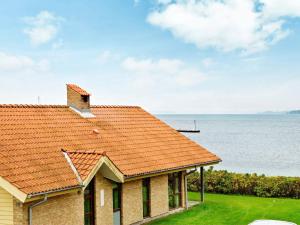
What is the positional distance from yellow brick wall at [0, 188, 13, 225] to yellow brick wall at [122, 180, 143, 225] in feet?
20.8

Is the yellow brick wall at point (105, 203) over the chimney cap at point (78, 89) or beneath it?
beneath

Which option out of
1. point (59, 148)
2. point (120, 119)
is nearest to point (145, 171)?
point (59, 148)

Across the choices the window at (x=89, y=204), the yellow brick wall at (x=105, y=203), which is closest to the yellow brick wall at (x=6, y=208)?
the window at (x=89, y=204)

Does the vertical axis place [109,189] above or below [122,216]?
above

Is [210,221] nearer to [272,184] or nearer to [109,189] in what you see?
[109,189]

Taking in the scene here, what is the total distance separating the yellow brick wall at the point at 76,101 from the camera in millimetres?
23797

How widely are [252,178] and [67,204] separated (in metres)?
16.4

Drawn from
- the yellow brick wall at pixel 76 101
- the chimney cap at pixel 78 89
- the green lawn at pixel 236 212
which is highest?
the chimney cap at pixel 78 89

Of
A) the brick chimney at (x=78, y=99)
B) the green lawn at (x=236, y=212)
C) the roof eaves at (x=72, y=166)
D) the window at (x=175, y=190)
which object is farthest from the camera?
the window at (x=175, y=190)

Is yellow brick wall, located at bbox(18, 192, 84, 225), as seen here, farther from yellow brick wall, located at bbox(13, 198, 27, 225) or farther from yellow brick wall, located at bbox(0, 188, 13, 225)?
yellow brick wall, located at bbox(0, 188, 13, 225)

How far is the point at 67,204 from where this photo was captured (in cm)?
1698

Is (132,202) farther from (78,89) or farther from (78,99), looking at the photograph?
(78,89)

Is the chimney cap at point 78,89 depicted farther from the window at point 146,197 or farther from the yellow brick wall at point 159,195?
the yellow brick wall at point 159,195

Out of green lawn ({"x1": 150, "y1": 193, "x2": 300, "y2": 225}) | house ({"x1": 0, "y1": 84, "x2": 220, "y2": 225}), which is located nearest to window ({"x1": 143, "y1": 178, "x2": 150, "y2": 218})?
house ({"x1": 0, "y1": 84, "x2": 220, "y2": 225})
